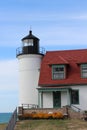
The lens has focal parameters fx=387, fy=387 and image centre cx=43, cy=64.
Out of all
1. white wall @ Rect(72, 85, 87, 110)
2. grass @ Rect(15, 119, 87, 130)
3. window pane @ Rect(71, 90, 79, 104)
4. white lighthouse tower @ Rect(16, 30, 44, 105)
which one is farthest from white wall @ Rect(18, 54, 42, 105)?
grass @ Rect(15, 119, 87, 130)

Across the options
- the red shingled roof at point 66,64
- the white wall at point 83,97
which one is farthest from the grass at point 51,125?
the red shingled roof at point 66,64

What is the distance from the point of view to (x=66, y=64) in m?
41.2

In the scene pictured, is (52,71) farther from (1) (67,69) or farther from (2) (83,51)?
(2) (83,51)

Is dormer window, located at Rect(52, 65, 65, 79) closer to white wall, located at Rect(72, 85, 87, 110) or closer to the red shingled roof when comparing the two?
the red shingled roof

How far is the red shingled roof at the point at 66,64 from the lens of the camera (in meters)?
40.5

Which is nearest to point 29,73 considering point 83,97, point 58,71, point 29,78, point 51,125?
point 29,78

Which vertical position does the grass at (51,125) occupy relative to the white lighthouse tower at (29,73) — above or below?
below

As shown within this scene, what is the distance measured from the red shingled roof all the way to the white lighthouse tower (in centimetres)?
89

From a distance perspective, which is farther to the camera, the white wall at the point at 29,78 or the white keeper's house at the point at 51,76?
the white wall at the point at 29,78

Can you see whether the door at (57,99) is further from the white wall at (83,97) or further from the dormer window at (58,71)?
the white wall at (83,97)

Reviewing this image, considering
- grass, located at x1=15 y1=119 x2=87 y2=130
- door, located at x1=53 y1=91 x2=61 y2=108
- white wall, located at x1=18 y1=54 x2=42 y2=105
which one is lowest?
grass, located at x1=15 y1=119 x2=87 y2=130

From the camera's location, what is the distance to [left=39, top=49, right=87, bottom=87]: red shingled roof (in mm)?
40500

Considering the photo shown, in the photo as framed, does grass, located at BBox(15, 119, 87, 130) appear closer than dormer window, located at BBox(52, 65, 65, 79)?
Yes

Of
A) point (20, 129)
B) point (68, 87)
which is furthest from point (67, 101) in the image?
point (20, 129)
